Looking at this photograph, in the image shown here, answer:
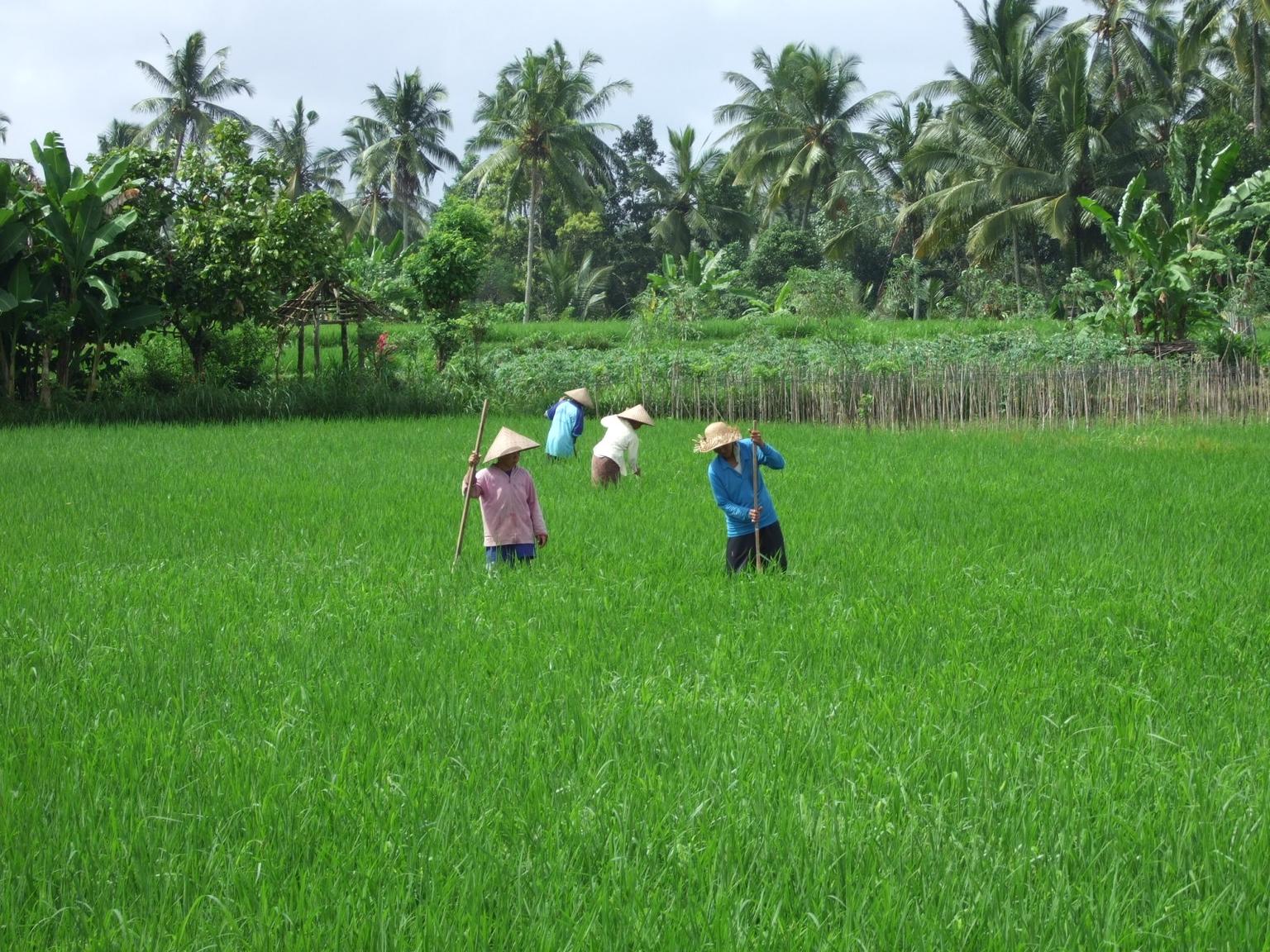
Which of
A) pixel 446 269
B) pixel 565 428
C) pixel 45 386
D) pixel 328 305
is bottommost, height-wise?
pixel 565 428

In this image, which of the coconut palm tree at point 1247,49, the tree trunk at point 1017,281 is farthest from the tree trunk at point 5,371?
the coconut palm tree at point 1247,49

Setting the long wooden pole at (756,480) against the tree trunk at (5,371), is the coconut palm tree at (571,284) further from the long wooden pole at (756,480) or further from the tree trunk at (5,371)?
Result: the long wooden pole at (756,480)

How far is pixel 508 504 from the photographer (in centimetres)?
660

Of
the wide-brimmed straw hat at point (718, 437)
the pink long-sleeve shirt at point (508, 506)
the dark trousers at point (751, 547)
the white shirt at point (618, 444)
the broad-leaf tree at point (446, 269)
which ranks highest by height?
the broad-leaf tree at point (446, 269)

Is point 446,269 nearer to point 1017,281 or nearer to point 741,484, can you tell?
point 1017,281

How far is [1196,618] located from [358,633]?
386 cm

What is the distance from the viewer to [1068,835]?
3107mm

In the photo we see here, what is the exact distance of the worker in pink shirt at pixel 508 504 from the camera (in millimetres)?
6480

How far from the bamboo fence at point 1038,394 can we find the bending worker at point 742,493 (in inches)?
419

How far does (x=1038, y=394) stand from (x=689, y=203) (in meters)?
26.5

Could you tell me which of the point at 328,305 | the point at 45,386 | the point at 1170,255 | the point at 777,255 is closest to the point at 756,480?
the point at 45,386

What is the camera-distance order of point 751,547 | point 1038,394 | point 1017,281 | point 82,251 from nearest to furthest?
1. point 751,547
2. point 1038,394
3. point 82,251
4. point 1017,281

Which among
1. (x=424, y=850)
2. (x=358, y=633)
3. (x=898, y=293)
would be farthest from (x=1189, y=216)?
(x=424, y=850)

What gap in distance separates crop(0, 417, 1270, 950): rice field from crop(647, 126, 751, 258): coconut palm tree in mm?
33789
